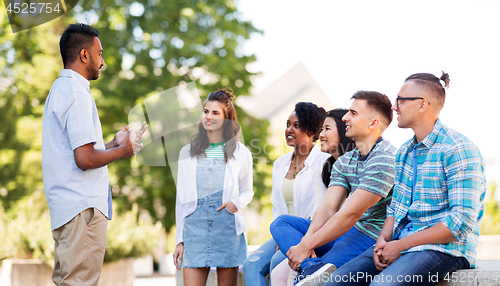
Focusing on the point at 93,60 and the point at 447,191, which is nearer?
the point at 447,191

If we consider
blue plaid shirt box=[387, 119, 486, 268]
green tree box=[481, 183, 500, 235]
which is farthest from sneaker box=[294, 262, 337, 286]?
green tree box=[481, 183, 500, 235]

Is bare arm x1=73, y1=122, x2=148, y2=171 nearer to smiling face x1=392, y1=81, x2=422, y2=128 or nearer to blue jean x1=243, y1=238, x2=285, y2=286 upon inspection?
blue jean x1=243, y1=238, x2=285, y2=286

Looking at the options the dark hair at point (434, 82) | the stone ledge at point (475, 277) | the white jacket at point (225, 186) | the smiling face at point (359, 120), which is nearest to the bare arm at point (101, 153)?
the white jacket at point (225, 186)

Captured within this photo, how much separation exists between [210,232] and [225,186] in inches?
15.6

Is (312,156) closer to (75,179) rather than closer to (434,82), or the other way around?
(434,82)

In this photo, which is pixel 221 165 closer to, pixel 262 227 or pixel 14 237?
pixel 14 237

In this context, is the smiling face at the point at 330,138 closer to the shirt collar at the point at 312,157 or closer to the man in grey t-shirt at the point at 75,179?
the shirt collar at the point at 312,157

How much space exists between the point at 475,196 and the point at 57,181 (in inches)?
92.4

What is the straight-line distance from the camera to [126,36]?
1184cm

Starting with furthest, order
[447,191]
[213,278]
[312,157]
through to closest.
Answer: [213,278], [312,157], [447,191]

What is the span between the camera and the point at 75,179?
268cm

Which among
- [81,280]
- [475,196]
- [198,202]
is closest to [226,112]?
[198,202]

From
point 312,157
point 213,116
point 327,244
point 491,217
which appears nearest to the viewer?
point 327,244

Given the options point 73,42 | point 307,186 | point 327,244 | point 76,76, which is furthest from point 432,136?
point 73,42
